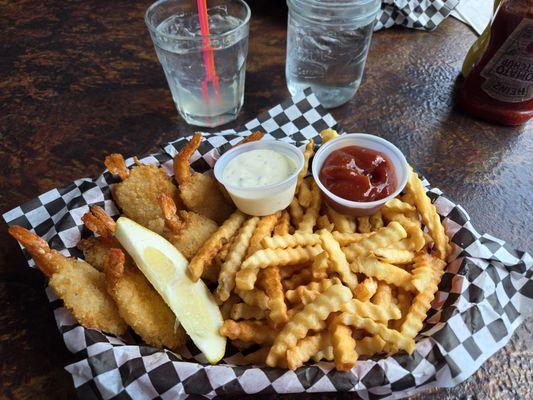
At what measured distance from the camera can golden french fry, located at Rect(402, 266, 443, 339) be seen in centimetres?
118

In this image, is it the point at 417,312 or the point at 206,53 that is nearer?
the point at 417,312

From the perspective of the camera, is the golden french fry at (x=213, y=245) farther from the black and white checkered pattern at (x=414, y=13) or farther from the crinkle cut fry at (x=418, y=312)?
the black and white checkered pattern at (x=414, y=13)

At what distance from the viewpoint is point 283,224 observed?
1477 mm

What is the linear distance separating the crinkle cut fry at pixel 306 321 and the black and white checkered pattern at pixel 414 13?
2.01 metres

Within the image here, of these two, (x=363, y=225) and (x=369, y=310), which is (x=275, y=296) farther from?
(x=363, y=225)

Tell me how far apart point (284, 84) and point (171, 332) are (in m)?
1.48

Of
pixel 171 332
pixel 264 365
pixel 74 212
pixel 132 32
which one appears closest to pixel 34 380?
pixel 171 332

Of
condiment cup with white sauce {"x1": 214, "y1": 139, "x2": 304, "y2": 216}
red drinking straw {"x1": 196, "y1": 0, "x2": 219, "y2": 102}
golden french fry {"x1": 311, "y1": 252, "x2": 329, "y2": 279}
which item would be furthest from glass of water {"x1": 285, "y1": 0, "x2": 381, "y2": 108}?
golden french fry {"x1": 311, "y1": 252, "x2": 329, "y2": 279}

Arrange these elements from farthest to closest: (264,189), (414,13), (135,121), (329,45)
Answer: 1. (414,13)
2. (135,121)
3. (329,45)
4. (264,189)

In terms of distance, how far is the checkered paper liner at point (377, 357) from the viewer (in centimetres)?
114

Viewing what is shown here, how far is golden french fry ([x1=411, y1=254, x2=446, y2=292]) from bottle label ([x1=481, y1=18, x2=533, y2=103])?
39.8 inches

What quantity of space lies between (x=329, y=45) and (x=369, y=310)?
4.24 feet

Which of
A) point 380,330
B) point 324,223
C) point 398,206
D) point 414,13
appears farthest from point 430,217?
point 414,13

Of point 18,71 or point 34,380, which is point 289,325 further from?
point 18,71
